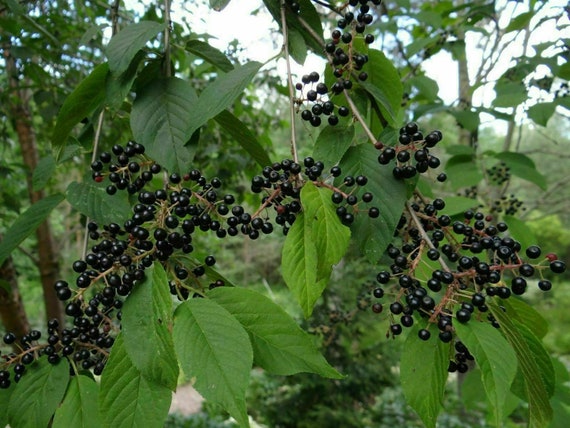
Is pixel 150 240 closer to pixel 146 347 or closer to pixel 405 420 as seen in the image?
pixel 146 347

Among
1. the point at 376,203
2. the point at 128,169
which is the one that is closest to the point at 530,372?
the point at 376,203

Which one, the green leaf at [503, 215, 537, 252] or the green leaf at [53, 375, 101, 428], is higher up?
the green leaf at [503, 215, 537, 252]

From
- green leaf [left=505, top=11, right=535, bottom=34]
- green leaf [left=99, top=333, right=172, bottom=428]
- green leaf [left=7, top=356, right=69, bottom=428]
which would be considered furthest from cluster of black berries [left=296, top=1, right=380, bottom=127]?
green leaf [left=505, top=11, right=535, bottom=34]

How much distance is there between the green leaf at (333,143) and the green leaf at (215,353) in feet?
1.60

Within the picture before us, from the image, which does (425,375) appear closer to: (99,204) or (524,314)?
(524,314)

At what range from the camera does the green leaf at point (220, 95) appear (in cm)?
121

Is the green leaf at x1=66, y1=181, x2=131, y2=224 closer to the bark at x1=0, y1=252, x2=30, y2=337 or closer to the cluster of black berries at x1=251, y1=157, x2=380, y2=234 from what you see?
the cluster of black berries at x1=251, y1=157, x2=380, y2=234

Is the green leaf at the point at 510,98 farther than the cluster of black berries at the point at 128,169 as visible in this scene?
Yes

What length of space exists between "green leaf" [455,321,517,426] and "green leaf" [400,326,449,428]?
0.14m

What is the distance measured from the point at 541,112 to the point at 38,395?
10.2 ft

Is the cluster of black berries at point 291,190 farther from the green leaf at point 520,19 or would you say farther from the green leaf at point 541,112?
the green leaf at point 520,19

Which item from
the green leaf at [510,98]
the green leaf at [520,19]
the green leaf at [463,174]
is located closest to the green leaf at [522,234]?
the green leaf at [463,174]

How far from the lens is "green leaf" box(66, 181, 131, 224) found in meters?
1.33

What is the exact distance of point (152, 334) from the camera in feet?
3.07
